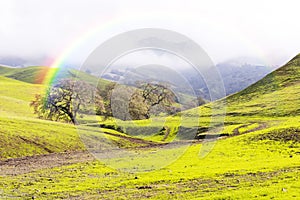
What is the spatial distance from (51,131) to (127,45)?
36257 millimetres

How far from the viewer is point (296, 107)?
4395 inches

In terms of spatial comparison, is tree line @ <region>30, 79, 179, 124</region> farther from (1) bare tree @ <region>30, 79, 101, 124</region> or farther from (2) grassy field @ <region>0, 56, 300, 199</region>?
(2) grassy field @ <region>0, 56, 300, 199</region>

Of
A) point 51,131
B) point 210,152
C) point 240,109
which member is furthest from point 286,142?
point 240,109


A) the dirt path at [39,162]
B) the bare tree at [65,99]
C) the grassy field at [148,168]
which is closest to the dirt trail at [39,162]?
the dirt path at [39,162]

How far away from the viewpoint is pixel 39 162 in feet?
174

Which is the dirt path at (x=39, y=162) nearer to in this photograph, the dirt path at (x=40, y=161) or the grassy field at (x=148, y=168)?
the dirt path at (x=40, y=161)

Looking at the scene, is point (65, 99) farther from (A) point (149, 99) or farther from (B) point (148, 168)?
(B) point (148, 168)

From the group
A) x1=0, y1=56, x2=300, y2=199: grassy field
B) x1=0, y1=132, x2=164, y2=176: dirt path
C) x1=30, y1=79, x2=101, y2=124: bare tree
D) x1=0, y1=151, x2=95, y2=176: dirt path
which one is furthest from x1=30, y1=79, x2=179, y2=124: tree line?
x1=0, y1=151, x2=95, y2=176: dirt path

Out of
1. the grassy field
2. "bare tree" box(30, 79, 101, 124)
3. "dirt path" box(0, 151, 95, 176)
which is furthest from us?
"bare tree" box(30, 79, 101, 124)

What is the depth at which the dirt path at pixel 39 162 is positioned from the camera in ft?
156

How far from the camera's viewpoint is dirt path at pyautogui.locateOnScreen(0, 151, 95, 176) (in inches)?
1866

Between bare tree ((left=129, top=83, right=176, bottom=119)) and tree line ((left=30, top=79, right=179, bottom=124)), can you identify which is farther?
bare tree ((left=129, top=83, right=176, bottom=119))

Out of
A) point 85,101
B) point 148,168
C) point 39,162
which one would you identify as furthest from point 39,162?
point 85,101

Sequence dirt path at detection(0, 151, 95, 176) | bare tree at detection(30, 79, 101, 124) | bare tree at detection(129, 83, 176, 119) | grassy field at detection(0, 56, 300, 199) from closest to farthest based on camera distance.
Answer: grassy field at detection(0, 56, 300, 199), dirt path at detection(0, 151, 95, 176), bare tree at detection(129, 83, 176, 119), bare tree at detection(30, 79, 101, 124)
